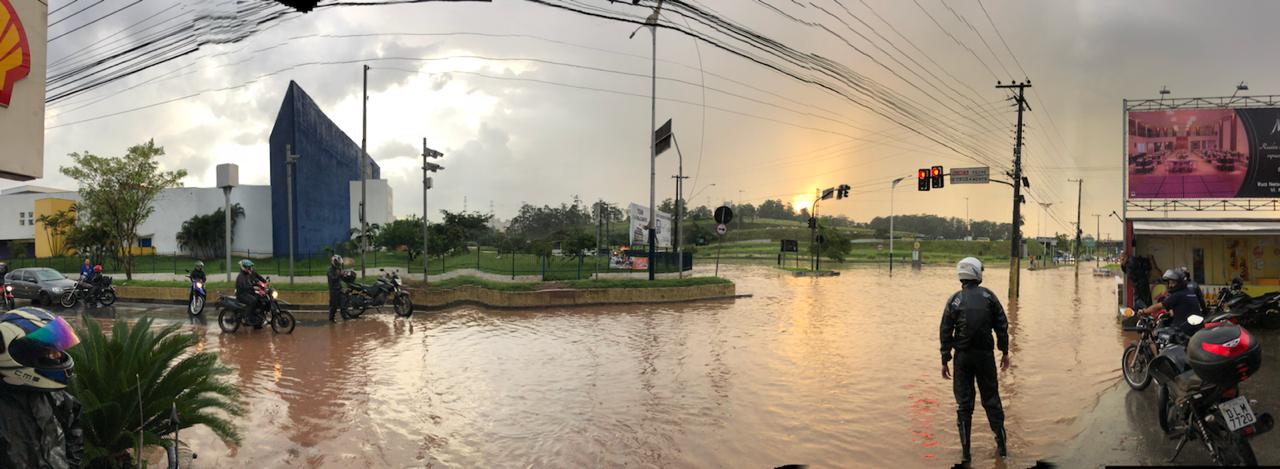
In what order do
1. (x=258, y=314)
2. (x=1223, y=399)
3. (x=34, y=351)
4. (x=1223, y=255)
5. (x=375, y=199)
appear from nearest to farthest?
(x=34, y=351), (x=1223, y=399), (x=258, y=314), (x=1223, y=255), (x=375, y=199)

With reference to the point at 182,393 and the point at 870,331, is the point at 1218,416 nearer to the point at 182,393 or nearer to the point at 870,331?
the point at 182,393

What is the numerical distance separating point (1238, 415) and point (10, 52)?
29.8 feet

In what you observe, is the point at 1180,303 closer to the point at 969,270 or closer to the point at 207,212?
the point at 969,270

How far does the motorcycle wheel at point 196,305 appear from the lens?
52.0ft

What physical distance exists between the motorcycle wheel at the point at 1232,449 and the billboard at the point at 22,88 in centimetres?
893

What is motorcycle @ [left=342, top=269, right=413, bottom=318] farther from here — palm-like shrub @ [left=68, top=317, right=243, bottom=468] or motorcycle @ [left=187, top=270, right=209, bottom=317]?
palm-like shrub @ [left=68, top=317, right=243, bottom=468]

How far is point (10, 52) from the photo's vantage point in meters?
4.50

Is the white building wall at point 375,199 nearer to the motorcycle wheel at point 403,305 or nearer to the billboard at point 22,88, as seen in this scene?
the motorcycle wheel at point 403,305

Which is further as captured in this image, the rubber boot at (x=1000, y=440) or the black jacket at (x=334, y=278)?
the black jacket at (x=334, y=278)

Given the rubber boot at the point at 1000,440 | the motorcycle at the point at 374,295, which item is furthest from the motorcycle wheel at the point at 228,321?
the rubber boot at the point at 1000,440

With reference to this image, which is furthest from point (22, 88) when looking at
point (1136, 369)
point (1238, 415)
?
point (1136, 369)

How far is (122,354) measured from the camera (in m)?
4.68

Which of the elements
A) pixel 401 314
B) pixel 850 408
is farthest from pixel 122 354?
pixel 401 314

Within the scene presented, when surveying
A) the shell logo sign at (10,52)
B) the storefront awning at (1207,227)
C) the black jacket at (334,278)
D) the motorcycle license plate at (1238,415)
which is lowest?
the motorcycle license plate at (1238,415)
